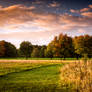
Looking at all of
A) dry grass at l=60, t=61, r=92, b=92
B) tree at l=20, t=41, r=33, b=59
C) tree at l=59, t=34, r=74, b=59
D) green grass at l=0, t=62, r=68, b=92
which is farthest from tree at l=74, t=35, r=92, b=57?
dry grass at l=60, t=61, r=92, b=92

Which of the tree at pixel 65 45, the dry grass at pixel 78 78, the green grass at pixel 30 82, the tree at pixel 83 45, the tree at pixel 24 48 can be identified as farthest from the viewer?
the tree at pixel 24 48

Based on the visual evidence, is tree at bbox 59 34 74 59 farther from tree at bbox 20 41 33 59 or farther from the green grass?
the green grass

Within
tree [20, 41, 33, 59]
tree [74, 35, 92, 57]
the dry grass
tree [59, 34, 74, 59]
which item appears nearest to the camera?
the dry grass

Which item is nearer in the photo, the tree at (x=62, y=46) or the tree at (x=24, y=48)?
the tree at (x=62, y=46)

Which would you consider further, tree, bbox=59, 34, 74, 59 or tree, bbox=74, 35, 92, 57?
tree, bbox=59, 34, 74, 59

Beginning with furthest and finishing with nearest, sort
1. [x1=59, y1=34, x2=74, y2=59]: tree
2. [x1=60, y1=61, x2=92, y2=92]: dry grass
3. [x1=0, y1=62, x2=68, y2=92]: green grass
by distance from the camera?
[x1=59, y1=34, x2=74, y2=59]: tree < [x1=60, y1=61, x2=92, y2=92]: dry grass < [x1=0, y1=62, x2=68, y2=92]: green grass

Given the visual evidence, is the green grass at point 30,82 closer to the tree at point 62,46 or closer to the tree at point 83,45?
the tree at point 62,46

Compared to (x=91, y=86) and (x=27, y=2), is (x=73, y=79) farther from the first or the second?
(x=27, y=2)

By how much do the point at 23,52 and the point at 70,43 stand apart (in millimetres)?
26855

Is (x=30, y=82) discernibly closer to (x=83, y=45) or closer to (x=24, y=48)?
(x=83, y=45)

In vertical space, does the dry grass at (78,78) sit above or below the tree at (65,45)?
below

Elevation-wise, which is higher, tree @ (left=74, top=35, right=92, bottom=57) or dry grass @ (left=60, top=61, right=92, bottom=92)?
tree @ (left=74, top=35, right=92, bottom=57)

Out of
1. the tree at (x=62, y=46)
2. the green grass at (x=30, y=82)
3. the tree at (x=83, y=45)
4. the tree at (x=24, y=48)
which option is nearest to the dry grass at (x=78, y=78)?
the green grass at (x=30, y=82)

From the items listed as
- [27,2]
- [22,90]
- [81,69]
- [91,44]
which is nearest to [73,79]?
[81,69]
